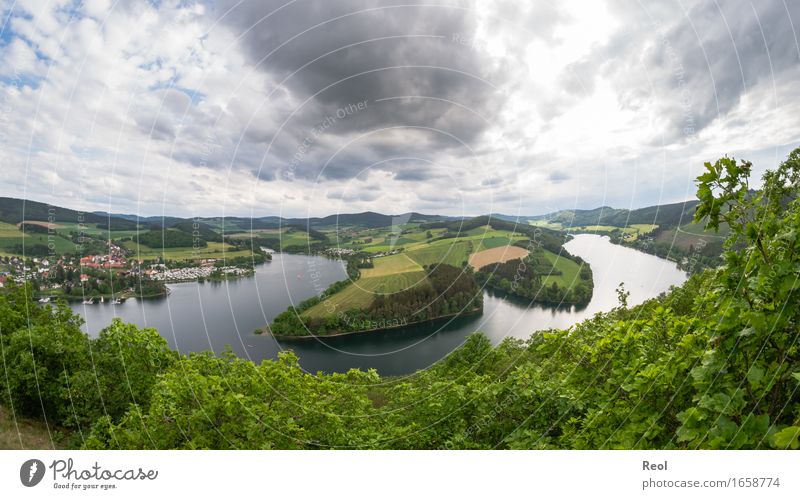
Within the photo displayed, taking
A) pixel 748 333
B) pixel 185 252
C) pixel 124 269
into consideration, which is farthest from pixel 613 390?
pixel 124 269

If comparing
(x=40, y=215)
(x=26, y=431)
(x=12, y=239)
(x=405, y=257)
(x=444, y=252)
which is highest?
(x=40, y=215)

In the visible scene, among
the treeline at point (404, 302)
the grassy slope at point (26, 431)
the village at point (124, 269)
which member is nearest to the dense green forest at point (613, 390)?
the grassy slope at point (26, 431)

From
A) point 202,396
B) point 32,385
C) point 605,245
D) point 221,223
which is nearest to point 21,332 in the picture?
point 32,385

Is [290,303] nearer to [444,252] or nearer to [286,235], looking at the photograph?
[286,235]

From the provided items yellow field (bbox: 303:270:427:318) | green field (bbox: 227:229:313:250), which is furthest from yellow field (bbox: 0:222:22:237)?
yellow field (bbox: 303:270:427:318)

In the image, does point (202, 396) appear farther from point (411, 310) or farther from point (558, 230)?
point (558, 230)

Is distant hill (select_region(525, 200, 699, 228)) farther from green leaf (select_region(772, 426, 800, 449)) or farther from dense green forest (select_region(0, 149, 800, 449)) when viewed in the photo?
green leaf (select_region(772, 426, 800, 449))
